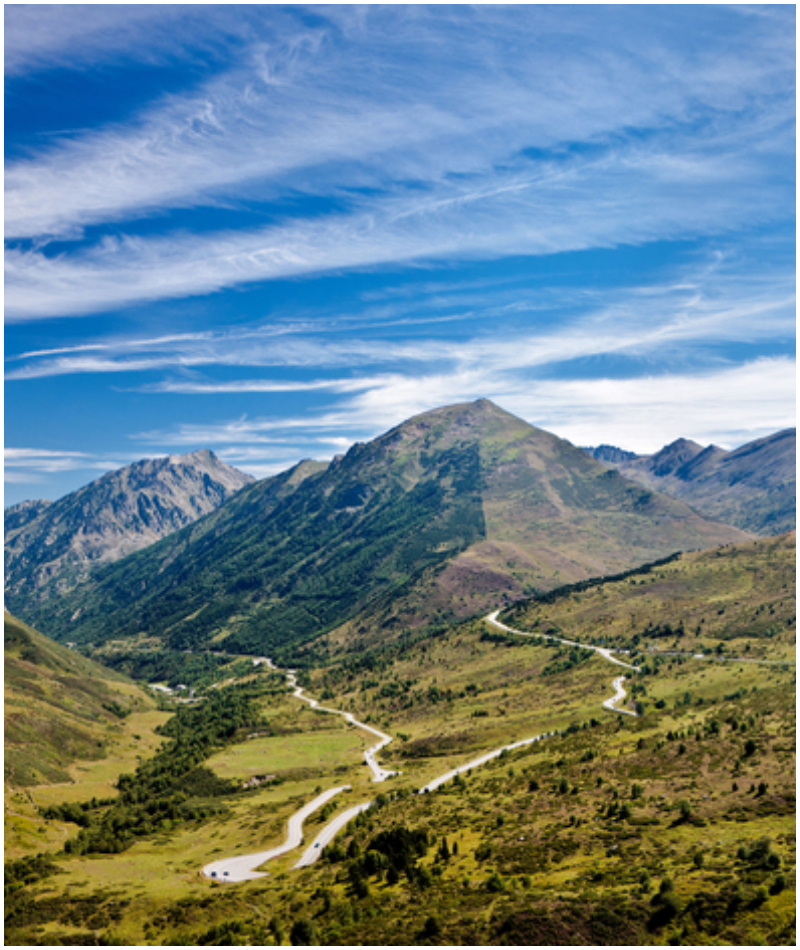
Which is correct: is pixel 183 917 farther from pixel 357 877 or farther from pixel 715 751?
pixel 715 751

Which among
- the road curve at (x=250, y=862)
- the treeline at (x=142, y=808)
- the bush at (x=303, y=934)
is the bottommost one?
the treeline at (x=142, y=808)

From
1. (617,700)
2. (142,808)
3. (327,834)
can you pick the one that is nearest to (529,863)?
(327,834)

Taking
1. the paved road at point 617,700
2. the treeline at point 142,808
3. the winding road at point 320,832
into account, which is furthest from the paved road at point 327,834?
the paved road at point 617,700

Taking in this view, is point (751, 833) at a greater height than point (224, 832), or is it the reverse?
point (751, 833)

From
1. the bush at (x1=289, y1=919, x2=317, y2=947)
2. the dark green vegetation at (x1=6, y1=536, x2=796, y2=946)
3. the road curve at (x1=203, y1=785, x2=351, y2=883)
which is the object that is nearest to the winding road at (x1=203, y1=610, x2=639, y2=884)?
the road curve at (x1=203, y1=785, x2=351, y2=883)

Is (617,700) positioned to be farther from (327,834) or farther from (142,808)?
(142,808)

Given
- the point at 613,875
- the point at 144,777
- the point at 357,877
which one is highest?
the point at 613,875

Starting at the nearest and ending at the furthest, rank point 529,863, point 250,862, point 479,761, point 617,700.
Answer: point 529,863
point 250,862
point 479,761
point 617,700

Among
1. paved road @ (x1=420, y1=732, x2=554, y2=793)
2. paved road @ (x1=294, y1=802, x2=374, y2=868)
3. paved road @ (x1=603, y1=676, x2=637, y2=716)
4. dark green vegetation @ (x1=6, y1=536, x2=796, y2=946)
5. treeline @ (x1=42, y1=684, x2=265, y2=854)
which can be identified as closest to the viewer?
dark green vegetation @ (x1=6, y1=536, x2=796, y2=946)

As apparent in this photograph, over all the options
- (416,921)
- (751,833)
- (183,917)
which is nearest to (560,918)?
(416,921)

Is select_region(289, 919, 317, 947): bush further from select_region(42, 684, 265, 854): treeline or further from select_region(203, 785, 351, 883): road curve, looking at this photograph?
select_region(42, 684, 265, 854): treeline

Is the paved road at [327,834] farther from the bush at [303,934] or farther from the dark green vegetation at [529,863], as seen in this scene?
the bush at [303,934]
